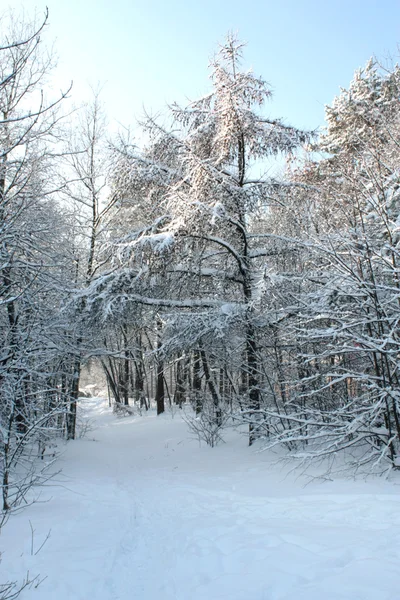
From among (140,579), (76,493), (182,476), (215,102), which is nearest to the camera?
(140,579)

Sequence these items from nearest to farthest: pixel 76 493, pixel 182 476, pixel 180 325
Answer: pixel 76 493, pixel 182 476, pixel 180 325

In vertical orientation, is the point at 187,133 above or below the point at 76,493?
above

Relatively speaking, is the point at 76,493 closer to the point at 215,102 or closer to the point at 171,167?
the point at 171,167

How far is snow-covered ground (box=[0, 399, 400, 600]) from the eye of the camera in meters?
3.13

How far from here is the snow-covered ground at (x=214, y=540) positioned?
3.13m

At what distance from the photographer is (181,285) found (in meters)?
9.48

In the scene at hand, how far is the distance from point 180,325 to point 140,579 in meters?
5.43

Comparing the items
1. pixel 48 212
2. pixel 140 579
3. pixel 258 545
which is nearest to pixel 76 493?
pixel 140 579

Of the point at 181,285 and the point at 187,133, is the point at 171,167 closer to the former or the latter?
the point at 187,133

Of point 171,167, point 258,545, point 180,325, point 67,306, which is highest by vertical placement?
point 171,167

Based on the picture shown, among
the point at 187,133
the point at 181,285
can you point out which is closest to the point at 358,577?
the point at 181,285

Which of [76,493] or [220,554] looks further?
[76,493]

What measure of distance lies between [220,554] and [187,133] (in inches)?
352

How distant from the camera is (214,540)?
4324 millimetres
